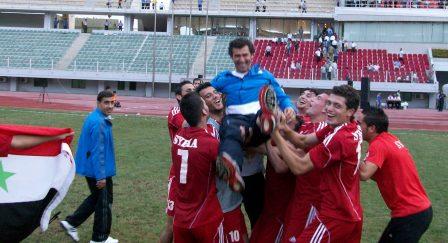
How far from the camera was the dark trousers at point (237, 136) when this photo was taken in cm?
499

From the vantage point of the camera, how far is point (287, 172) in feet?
18.4

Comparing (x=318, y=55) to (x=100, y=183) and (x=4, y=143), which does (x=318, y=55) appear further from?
(x=4, y=143)

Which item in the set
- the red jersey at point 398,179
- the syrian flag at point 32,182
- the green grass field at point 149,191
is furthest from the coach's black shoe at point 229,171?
the green grass field at point 149,191

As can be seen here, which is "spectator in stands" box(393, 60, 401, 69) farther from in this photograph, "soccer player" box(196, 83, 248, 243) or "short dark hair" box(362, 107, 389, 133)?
"soccer player" box(196, 83, 248, 243)

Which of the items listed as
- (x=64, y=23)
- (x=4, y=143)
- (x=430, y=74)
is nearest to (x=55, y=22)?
(x=64, y=23)

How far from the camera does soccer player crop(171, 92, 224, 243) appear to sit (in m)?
5.12

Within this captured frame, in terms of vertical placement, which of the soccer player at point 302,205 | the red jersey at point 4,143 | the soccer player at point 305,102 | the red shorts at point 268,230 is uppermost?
the soccer player at point 305,102

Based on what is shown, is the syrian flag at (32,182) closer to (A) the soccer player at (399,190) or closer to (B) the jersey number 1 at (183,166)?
(B) the jersey number 1 at (183,166)

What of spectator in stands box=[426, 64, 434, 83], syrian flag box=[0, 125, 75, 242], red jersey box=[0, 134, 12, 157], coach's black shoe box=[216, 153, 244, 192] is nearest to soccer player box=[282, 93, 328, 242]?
coach's black shoe box=[216, 153, 244, 192]

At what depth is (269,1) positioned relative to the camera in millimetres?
59000

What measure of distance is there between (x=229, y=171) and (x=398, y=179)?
5.69 feet

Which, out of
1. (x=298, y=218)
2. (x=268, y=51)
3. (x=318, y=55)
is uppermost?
(x=268, y=51)

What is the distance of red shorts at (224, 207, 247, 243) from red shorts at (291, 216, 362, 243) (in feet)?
2.33

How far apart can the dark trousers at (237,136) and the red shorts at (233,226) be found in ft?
1.97
